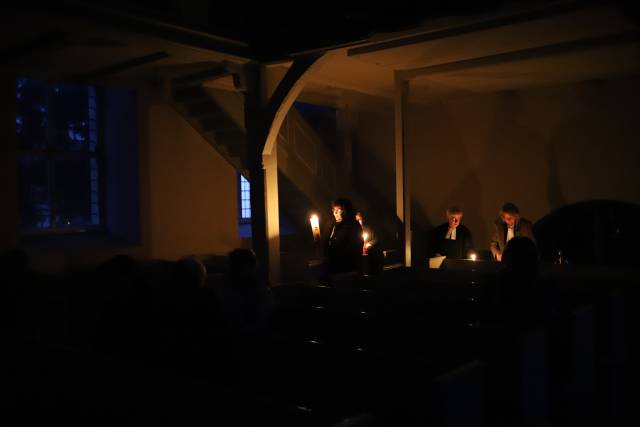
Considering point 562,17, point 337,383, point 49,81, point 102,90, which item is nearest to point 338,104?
point 102,90

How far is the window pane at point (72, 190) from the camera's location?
842cm

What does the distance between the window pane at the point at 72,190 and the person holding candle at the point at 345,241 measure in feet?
14.1

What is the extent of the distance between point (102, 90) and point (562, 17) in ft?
21.1

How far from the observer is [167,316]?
3.46m

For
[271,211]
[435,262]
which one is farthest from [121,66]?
[435,262]

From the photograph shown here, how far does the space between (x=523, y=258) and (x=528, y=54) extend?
4304 millimetres

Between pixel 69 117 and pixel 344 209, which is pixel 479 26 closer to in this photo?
pixel 344 209

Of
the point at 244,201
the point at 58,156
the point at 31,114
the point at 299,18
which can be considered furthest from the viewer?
the point at 244,201

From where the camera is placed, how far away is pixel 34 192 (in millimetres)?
8195

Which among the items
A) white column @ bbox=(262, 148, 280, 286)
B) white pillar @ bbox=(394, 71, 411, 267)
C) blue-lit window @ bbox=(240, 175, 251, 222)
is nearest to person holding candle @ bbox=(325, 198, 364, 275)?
white column @ bbox=(262, 148, 280, 286)

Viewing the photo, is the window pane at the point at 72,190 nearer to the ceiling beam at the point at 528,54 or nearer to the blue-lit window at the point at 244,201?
the blue-lit window at the point at 244,201

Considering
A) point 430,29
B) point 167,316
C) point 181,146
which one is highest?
point 430,29

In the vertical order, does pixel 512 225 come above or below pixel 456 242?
above

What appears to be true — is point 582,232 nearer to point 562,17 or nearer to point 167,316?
point 562,17
